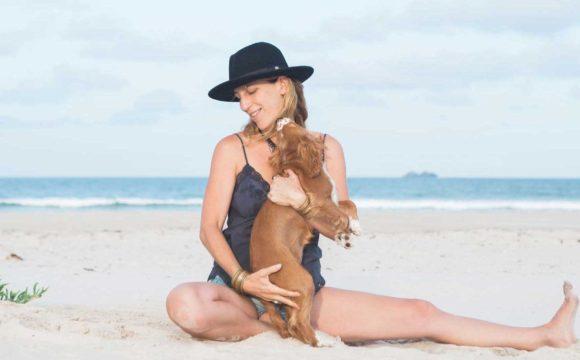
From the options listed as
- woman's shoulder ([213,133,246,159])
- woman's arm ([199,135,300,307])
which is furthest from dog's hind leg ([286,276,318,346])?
woman's shoulder ([213,133,246,159])

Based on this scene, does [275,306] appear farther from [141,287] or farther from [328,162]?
[141,287]

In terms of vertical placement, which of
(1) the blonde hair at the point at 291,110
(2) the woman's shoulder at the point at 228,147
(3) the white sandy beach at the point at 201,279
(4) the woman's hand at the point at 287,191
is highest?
(1) the blonde hair at the point at 291,110

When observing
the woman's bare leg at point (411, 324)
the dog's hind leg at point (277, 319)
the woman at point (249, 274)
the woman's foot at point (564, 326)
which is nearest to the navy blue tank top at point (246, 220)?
the woman at point (249, 274)

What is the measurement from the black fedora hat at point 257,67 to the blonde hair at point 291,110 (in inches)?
3.8

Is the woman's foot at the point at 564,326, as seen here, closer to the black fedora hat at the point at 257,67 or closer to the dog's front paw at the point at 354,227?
the dog's front paw at the point at 354,227

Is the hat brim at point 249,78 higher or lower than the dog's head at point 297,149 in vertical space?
higher

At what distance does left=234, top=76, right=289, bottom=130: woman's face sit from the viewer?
14.4 ft

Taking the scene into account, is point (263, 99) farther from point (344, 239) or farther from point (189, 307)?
point (189, 307)

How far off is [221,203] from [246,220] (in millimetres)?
186

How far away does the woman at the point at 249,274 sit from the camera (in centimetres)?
419

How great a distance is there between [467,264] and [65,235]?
6597mm

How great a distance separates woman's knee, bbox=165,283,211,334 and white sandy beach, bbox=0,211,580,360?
0.43 feet

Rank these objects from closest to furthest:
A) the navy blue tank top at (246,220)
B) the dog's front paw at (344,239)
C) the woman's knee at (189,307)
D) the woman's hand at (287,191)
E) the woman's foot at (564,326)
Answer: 1. the dog's front paw at (344,239)
2. the woman's hand at (287,191)
3. the woman's knee at (189,307)
4. the navy blue tank top at (246,220)
5. the woman's foot at (564,326)

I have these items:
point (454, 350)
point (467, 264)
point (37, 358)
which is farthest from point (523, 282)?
point (37, 358)
